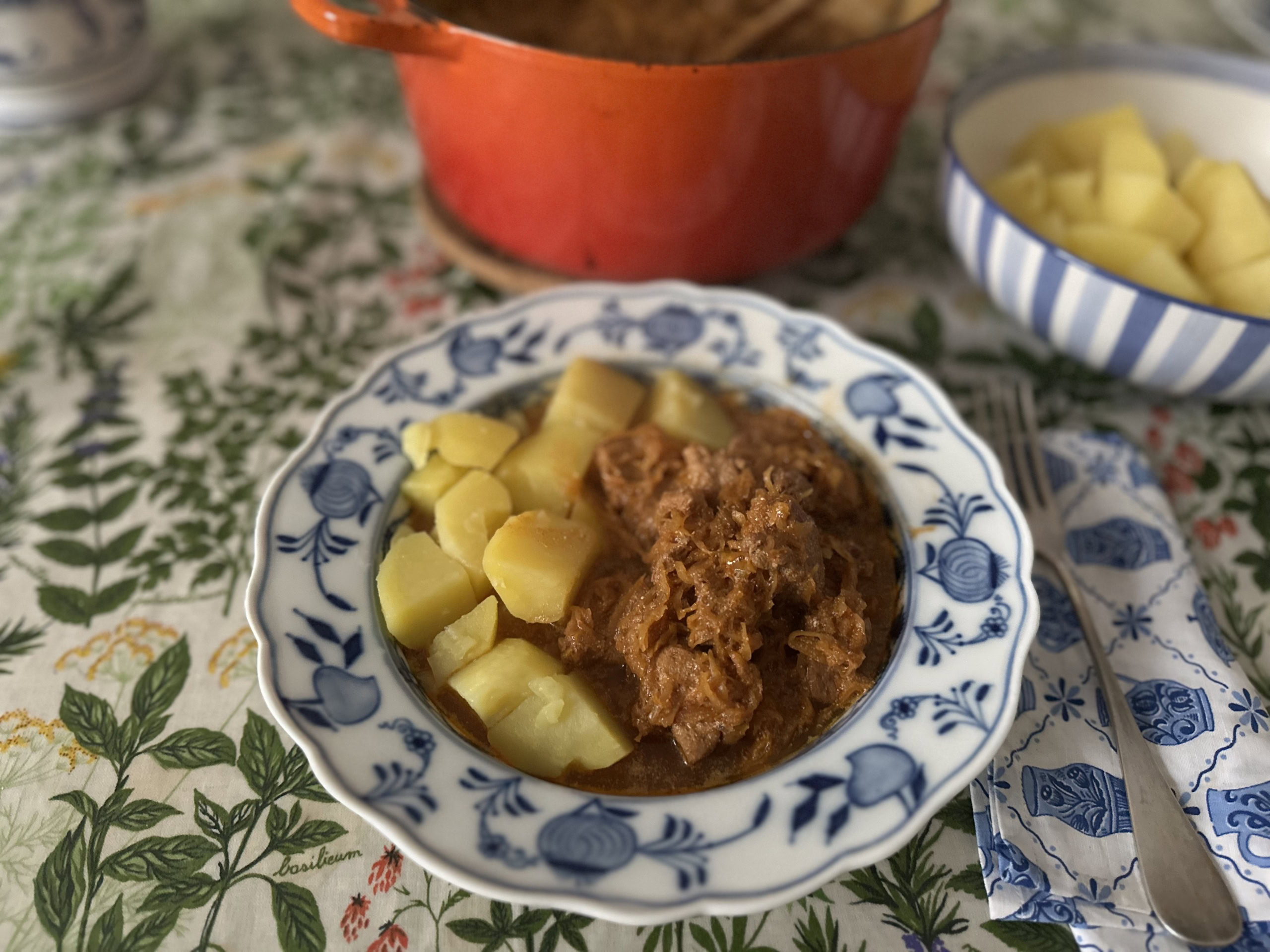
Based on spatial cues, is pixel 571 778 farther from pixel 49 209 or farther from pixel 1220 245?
pixel 49 209

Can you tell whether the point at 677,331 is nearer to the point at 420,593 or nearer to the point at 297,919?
the point at 420,593

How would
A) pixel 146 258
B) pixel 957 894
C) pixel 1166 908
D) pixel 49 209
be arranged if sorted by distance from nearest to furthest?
pixel 1166 908, pixel 957 894, pixel 146 258, pixel 49 209

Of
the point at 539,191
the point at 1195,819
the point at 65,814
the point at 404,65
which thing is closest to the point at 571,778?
the point at 65,814

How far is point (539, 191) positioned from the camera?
171cm

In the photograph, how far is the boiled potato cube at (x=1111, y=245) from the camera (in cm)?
163

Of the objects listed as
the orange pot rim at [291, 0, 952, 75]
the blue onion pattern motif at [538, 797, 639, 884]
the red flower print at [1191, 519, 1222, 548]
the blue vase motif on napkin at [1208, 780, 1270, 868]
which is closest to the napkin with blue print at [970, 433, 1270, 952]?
the blue vase motif on napkin at [1208, 780, 1270, 868]

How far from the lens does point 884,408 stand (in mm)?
1523

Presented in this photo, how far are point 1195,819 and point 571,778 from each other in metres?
0.80

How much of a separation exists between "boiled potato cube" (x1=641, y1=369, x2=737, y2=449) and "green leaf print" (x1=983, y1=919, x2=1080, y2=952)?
2.64 feet

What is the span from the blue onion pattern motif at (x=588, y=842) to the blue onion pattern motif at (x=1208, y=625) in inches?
36.0

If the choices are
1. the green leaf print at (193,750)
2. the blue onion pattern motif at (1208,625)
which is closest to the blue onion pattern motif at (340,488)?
the green leaf print at (193,750)

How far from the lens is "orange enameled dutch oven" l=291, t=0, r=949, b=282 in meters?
1.47

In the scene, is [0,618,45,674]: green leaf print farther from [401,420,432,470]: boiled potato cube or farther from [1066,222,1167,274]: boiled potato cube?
[1066,222,1167,274]: boiled potato cube

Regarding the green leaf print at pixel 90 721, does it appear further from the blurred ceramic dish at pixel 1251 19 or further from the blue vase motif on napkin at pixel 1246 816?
the blurred ceramic dish at pixel 1251 19
